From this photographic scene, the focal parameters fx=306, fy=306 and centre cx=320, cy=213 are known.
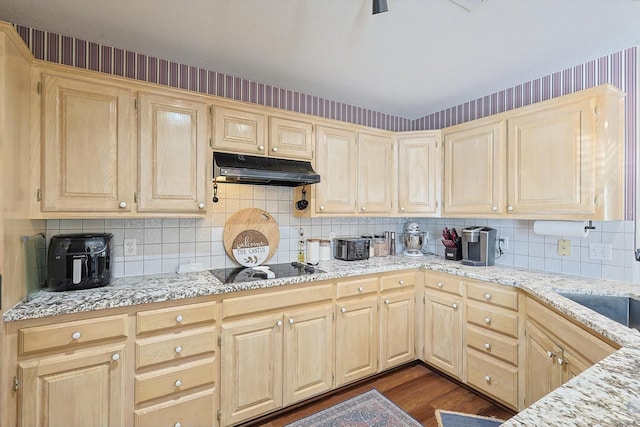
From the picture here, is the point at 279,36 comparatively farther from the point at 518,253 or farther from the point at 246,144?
the point at 518,253

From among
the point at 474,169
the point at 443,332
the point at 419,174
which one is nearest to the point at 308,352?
the point at 443,332

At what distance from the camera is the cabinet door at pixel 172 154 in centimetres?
193

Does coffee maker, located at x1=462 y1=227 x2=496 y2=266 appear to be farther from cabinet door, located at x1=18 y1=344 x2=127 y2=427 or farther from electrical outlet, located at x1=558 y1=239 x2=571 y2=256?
cabinet door, located at x1=18 y1=344 x2=127 y2=427

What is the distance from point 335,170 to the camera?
8.80ft

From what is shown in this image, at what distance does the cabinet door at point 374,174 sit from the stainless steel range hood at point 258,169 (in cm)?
58

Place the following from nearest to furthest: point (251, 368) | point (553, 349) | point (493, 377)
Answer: point (553, 349) → point (251, 368) → point (493, 377)

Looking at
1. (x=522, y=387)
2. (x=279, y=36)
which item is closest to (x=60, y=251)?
(x=279, y=36)

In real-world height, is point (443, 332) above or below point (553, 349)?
below

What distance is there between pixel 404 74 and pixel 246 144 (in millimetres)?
1375

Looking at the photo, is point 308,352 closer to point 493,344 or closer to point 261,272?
point 261,272

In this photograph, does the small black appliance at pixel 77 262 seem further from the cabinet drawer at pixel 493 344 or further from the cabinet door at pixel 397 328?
the cabinet drawer at pixel 493 344

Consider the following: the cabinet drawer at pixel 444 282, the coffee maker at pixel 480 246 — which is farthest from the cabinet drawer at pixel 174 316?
the coffee maker at pixel 480 246

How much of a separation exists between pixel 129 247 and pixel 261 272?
924 mm

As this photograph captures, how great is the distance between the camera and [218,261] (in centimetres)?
243
